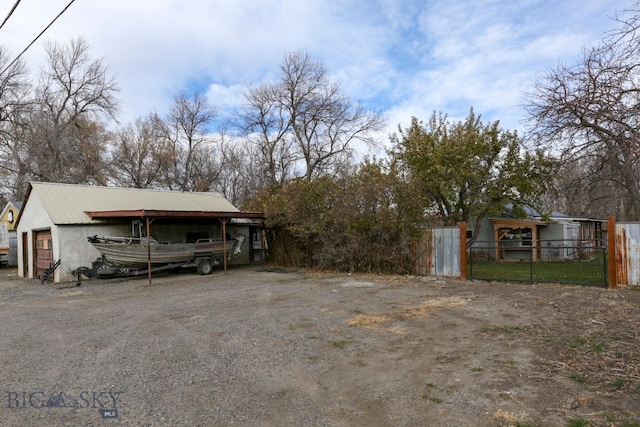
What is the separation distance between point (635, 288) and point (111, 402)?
11.1 meters

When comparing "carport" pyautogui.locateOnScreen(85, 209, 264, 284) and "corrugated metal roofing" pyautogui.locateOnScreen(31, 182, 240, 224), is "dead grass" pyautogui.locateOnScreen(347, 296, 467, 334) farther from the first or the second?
"corrugated metal roofing" pyautogui.locateOnScreen(31, 182, 240, 224)

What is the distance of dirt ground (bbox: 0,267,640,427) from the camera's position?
376 centimetres

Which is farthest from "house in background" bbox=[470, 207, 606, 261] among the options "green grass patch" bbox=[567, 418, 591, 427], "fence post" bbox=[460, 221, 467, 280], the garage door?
the garage door

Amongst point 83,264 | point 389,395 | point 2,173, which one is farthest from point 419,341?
point 2,173

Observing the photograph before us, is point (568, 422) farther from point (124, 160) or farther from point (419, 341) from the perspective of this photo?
point (124, 160)

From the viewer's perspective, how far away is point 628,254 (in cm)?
1052

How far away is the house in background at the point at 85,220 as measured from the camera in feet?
48.5

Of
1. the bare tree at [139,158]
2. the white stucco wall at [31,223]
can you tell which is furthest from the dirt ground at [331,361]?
the bare tree at [139,158]

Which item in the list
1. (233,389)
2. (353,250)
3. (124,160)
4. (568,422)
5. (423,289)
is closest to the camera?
(568,422)

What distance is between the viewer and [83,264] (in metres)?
15.2

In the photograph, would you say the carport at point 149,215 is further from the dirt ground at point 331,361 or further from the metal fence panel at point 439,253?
the metal fence panel at point 439,253

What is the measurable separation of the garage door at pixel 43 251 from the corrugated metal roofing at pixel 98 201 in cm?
113

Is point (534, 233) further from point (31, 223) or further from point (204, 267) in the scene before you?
point (31, 223)

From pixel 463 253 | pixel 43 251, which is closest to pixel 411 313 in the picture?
Result: pixel 463 253
